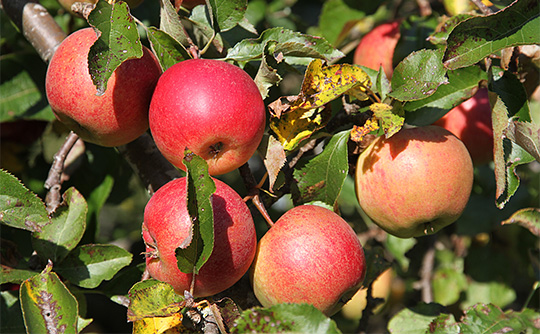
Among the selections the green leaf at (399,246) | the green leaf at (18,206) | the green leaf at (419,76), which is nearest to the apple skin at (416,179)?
the green leaf at (419,76)

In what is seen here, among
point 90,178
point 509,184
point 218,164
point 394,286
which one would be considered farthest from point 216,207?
point 394,286

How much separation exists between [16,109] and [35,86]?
10cm

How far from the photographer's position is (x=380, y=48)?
162cm

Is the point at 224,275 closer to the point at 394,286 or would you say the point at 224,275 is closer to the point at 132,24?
the point at 132,24

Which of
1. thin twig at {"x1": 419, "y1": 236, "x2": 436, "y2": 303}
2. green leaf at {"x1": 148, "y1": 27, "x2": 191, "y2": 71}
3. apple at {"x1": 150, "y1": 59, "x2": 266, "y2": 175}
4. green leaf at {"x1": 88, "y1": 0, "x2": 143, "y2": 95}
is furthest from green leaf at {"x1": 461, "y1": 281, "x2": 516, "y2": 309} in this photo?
green leaf at {"x1": 88, "y1": 0, "x2": 143, "y2": 95}

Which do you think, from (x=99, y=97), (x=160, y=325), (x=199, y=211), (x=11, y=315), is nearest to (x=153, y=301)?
(x=160, y=325)

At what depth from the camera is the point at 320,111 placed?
1.12 m

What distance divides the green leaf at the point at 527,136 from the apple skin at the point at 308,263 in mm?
380

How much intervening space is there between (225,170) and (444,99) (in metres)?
0.55

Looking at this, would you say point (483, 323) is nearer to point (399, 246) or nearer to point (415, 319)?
point (415, 319)

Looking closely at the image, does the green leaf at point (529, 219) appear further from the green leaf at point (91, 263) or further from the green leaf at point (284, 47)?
the green leaf at point (91, 263)

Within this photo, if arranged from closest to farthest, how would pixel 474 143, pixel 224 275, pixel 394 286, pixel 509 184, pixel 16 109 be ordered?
1. pixel 224 275
2. pixel 509 184
3. pixel 474 143
4. pixel 16 109
5. pixel 394 286

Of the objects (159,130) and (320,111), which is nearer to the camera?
(159,130)

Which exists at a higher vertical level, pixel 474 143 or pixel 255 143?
pixel 255 143
